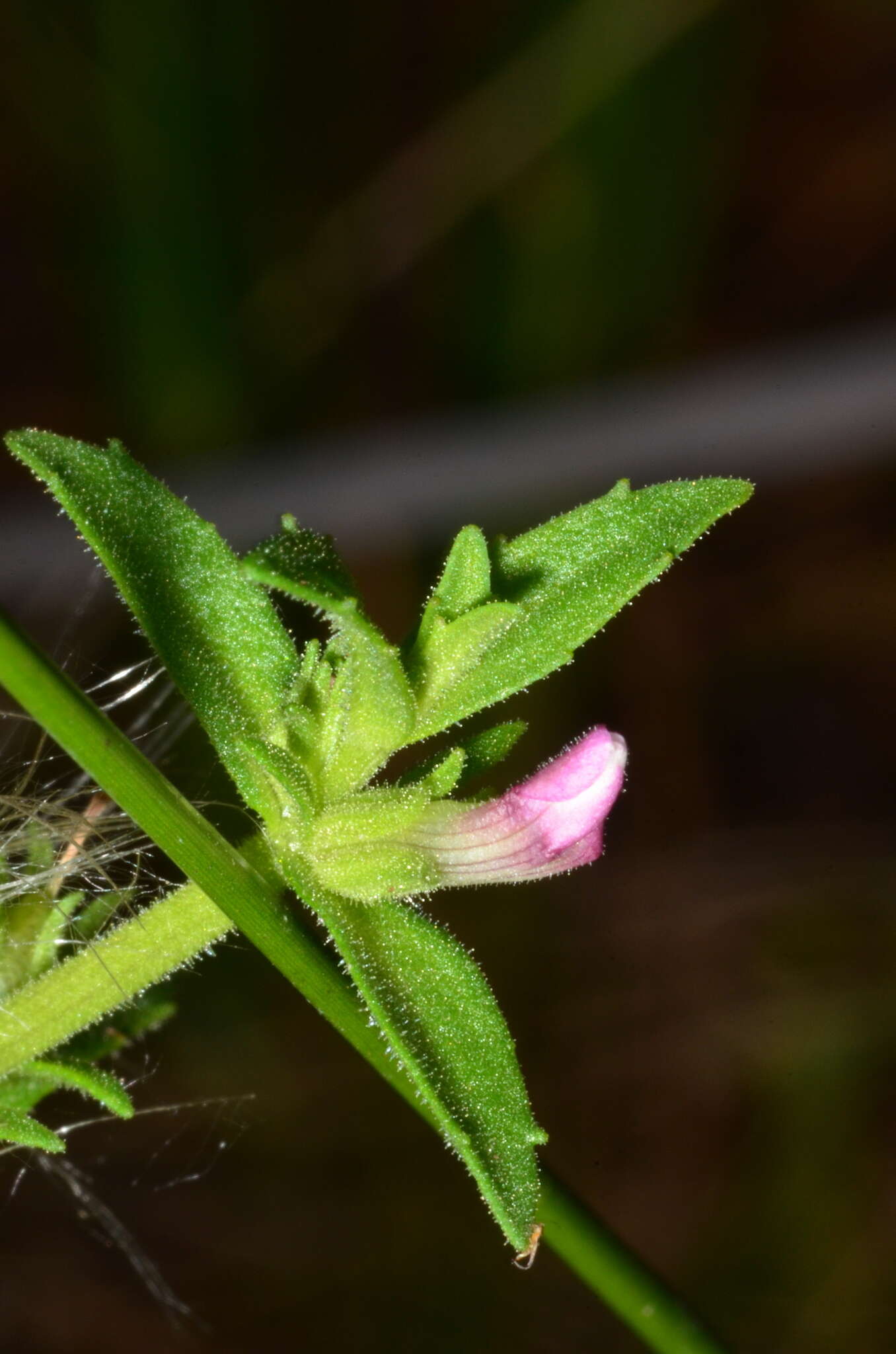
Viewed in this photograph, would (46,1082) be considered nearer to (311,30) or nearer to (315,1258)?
(315,1258)

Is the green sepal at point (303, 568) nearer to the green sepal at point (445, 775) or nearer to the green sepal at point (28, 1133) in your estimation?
the green sepal at point (445, 775)

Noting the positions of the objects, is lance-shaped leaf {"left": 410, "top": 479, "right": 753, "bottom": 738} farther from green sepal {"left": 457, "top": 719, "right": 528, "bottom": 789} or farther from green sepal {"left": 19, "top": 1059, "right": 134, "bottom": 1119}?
green sepal {"left": 19, "top": 1059, "right": 134, "bottom": 1119}

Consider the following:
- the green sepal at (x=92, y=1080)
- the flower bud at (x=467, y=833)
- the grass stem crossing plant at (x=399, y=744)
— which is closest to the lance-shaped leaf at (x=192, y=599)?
the grass stem crossing plant at (x=399, y=744)

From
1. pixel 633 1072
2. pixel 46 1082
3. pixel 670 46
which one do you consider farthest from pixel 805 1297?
pixel 670 46

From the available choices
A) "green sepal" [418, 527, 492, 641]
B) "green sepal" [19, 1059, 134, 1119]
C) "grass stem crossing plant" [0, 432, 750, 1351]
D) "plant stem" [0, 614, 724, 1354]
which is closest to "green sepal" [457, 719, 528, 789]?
"grass stem crossing plant" [0, 432, 750, 1351]

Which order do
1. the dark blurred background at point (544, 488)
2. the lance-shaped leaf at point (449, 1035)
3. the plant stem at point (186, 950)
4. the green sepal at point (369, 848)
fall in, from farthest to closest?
the dark blurred background at point (544, 488) → the green sepal at point (369, 848) → the lance-shaped leaf at point (449, 1035) → the plant stem at point (186, 950)

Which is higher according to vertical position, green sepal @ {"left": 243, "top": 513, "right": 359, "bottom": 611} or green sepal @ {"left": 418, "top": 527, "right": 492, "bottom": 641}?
green sepal @ {"left": 243, "top": 513, "right": 359, "bottom": 611}
